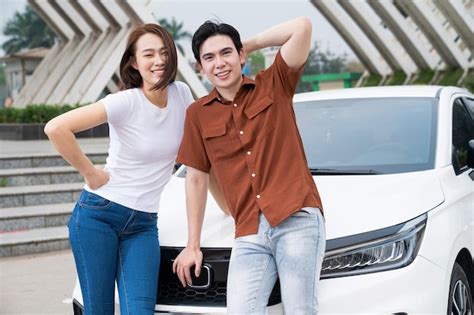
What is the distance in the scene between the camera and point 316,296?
3.38 metres

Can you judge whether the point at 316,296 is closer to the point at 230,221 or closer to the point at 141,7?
the point at 230,221

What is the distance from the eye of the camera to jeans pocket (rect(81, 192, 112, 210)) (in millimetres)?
3717

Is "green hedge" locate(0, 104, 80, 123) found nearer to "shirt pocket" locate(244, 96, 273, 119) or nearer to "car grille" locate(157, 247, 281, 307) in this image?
"car grille" locate(157, 247, 281, 307)

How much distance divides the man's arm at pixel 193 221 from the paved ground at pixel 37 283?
8.96ft

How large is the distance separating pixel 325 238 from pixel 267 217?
0.32m

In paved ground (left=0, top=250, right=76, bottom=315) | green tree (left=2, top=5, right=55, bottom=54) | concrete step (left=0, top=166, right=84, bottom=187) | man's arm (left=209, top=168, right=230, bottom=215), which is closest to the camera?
man's arm (left=209, top=168, right=230, bottom=215)

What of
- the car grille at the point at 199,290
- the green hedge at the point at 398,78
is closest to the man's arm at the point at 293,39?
the car grille at the point at 199,290

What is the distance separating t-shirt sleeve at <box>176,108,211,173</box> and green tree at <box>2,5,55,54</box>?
339 feet

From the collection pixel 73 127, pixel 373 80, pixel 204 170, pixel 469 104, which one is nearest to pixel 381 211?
pixel 204 170

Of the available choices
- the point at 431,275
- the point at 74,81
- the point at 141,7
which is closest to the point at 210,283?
the point at 431,275

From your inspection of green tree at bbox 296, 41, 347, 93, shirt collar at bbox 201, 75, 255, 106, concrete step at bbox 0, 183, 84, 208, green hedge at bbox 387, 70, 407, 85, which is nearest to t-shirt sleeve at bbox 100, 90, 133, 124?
shirt collar at bbox 201, 75, 255, 106

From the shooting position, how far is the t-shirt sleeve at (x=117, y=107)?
3.62 metres

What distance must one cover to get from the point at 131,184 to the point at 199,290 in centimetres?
61

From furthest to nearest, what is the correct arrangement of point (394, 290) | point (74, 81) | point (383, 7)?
point (383, 7) → point (74, 81) → point (394, 290)
